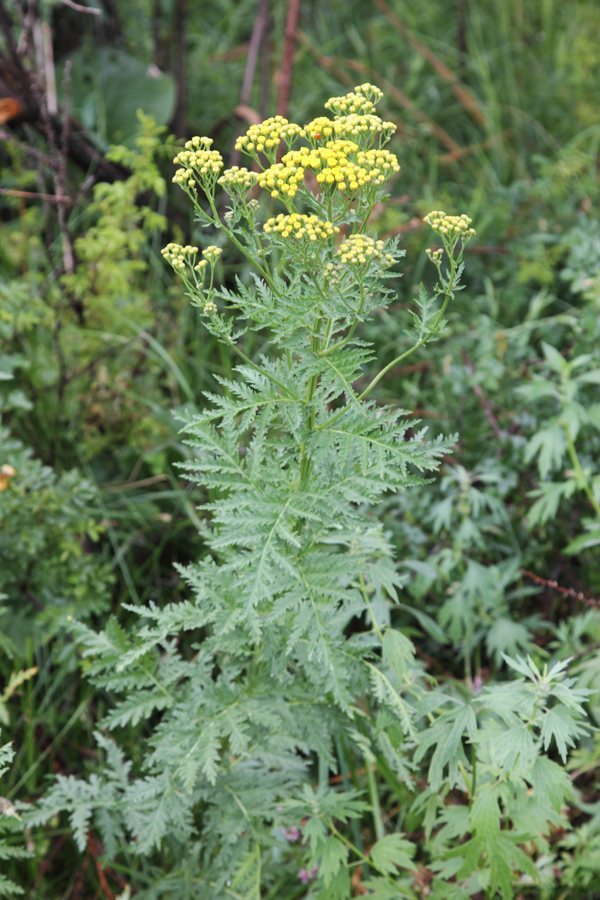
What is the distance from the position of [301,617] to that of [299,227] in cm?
66

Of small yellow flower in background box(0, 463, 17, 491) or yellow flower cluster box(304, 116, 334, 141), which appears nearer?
yellow flower cluster box(304, 116, 334, 141)

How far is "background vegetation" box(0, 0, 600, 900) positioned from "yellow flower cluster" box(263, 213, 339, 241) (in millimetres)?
979

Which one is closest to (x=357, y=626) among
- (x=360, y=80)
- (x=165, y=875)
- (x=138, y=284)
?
(x=165, y=875)

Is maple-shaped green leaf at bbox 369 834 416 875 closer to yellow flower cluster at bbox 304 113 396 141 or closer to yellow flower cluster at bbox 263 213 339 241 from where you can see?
yellow flower cluster at bbox 263 213 339 241

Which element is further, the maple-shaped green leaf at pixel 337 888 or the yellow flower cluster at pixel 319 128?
the maple-shaped green leaf at pixel 337 888

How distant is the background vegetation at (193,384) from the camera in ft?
7.04

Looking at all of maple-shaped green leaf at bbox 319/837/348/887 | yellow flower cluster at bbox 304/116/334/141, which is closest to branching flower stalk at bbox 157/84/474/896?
yellow flower cluster at bbox 304/116/334/141

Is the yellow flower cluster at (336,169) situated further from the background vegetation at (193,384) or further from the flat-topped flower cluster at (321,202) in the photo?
the background vegetation at (193,384)

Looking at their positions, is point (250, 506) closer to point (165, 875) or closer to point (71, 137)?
point (165, 875)

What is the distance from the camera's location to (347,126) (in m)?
1.29

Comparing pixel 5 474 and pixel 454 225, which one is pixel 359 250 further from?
pixel 5 474

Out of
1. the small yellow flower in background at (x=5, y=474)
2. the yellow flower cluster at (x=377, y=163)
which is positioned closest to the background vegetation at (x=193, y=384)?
the small yellow flower in background at (x=5, y=474)

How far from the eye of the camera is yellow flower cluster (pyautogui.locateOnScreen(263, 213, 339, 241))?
1.21 m

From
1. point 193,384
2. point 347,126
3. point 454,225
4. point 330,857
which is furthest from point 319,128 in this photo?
point 193,384
